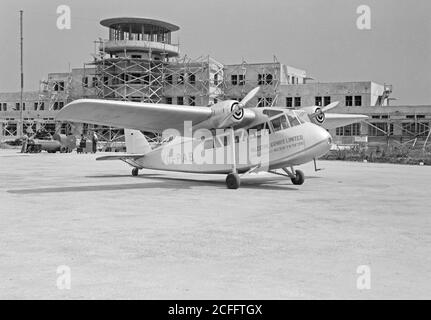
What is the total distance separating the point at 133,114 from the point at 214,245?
33.4 feet

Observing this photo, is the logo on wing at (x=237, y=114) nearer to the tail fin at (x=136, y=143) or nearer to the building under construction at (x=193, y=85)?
the tail fin at (x=136, y=143)

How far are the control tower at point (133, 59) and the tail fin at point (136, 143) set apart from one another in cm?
4257

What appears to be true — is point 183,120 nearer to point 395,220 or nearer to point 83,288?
point 395,220

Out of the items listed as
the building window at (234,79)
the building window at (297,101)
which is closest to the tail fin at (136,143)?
the building window at (297,101)

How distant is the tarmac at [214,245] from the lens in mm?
5875

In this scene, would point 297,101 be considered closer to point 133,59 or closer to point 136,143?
point 133,59

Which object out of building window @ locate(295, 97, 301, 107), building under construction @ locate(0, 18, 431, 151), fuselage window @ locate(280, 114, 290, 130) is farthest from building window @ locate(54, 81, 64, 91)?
fuselage window @ locate(280, 114, 290, 130)

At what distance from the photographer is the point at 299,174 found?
18969 millimetres

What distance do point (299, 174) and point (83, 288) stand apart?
13.9m

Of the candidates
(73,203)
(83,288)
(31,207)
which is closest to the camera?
(83,288)

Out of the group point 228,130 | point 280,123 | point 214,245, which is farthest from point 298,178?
point 214,245

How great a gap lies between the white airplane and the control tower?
46.1 meters
